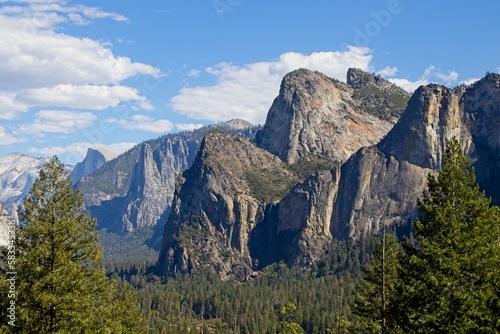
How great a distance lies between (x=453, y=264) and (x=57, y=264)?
22.9 m

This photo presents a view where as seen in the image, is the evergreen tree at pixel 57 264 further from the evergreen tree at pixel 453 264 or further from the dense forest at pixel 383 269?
the evergreen tree at pixel 453 264

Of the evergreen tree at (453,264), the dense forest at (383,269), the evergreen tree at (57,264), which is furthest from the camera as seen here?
the evergreen tree at (453,264)

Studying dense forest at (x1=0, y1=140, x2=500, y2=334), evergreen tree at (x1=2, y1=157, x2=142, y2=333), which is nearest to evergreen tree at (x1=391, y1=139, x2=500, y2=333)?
dense forest at (x1=0, y1=140, x2=500, y2=334)

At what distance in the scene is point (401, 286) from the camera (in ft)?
113

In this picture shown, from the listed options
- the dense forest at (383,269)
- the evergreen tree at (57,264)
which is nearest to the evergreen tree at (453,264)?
the dense forest at (383,269)

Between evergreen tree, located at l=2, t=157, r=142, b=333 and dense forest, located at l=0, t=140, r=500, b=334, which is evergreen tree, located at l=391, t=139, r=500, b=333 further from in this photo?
evergreen tree, located at l=2, t=157, r=142, b=333

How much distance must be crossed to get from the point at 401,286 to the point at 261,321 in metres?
154

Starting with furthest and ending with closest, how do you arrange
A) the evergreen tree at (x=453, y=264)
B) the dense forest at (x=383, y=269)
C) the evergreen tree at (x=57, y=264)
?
the evergreen tree at (x=453, y=264) < the dense forest at (x=383, y=269) < the evergreen tree at (x=57, y=264)

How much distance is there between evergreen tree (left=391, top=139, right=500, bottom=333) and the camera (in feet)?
102

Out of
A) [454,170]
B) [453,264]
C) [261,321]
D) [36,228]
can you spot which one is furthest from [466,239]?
[261,321]

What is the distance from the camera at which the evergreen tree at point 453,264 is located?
31.1 metres

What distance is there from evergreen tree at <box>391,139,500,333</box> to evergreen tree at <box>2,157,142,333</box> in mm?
19093

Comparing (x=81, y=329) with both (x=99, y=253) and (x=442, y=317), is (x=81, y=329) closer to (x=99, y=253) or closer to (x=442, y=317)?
(x=99, y=253)

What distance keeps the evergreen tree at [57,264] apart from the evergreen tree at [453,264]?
19093 millimetres
